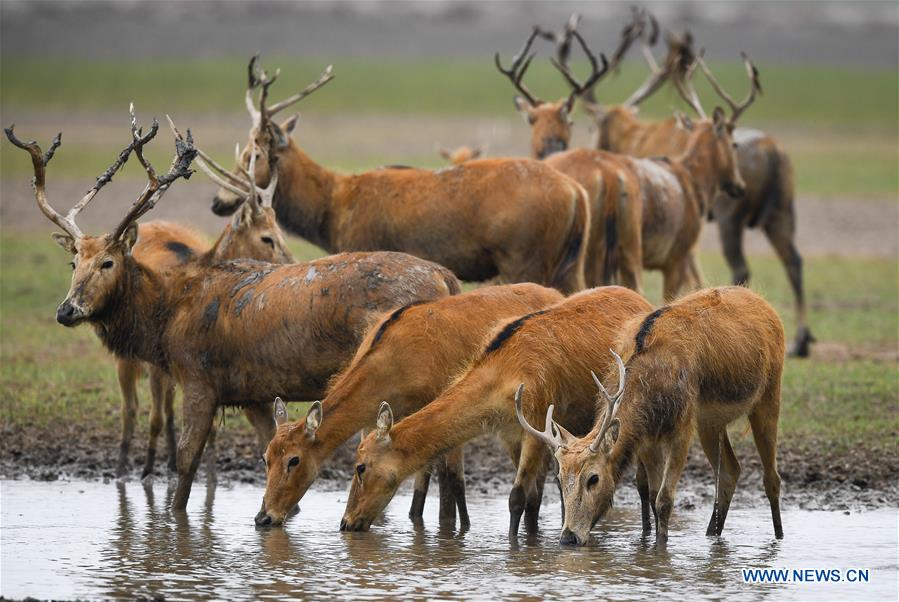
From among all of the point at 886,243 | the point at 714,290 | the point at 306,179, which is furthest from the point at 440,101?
the point at 714,290

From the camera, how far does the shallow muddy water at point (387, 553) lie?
868 cm

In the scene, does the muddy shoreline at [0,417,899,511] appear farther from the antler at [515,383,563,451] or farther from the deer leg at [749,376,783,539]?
the antler at [515,383,563,451]

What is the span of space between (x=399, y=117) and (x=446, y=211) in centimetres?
4315

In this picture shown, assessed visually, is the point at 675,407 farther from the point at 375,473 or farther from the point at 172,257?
the point at 172,257

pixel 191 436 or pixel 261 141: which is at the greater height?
pixel 261 141

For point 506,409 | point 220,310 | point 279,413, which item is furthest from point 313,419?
point 220,310

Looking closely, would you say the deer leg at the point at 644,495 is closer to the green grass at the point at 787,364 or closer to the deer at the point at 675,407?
the deer at the point at 675,407

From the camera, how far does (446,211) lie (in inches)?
543

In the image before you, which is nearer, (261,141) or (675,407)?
(675,407)

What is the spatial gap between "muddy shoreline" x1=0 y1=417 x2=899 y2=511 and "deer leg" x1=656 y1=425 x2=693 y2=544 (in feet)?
5.61

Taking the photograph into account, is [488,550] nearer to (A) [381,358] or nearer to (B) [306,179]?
(A) [381,358]

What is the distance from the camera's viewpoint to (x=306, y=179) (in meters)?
14.4

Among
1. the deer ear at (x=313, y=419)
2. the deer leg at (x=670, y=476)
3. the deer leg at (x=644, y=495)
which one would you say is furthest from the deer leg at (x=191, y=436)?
the deer leg at (x=670, y=476)

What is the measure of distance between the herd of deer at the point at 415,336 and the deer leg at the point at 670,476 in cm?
1
